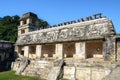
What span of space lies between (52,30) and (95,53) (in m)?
6.10

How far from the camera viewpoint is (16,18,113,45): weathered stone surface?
640 inches

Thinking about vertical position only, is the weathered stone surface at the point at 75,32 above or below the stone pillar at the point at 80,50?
above

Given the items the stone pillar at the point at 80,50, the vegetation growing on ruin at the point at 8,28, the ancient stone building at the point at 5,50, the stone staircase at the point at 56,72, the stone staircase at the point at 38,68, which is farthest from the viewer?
the vegetation growing on ruin at the point at 8,28

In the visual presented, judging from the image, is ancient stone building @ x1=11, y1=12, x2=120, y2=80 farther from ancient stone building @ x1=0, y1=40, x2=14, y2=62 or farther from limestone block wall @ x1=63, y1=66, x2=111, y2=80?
ancient stone building @ x1=0, y1=40, x2=14, y2=62

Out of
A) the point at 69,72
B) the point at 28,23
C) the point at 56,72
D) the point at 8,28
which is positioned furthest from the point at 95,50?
the point at 8,28

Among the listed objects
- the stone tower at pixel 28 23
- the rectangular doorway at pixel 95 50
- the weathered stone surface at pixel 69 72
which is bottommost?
the weathered stone surface at pixel 69 72

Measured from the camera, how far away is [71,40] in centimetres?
1750

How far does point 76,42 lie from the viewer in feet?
56.8

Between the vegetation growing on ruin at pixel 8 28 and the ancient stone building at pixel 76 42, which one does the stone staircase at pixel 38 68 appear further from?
A: the vegetation growing on ruin at pixel 8 28

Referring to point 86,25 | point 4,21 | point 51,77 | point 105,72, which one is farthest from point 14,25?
point 105,72

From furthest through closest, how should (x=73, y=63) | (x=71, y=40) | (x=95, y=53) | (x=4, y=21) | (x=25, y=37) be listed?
(x=4, y=21) < (x=25, y=37) < (x=95, y=53) < (x=71, y=40) < (x=73, y=63)

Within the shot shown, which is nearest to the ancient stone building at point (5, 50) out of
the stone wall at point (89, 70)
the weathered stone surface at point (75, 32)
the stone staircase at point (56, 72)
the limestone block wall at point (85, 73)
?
the weathered stone surface at point (75, 32)

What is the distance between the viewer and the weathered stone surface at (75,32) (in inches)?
640

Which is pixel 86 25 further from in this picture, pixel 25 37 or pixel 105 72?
pixel 25 37
